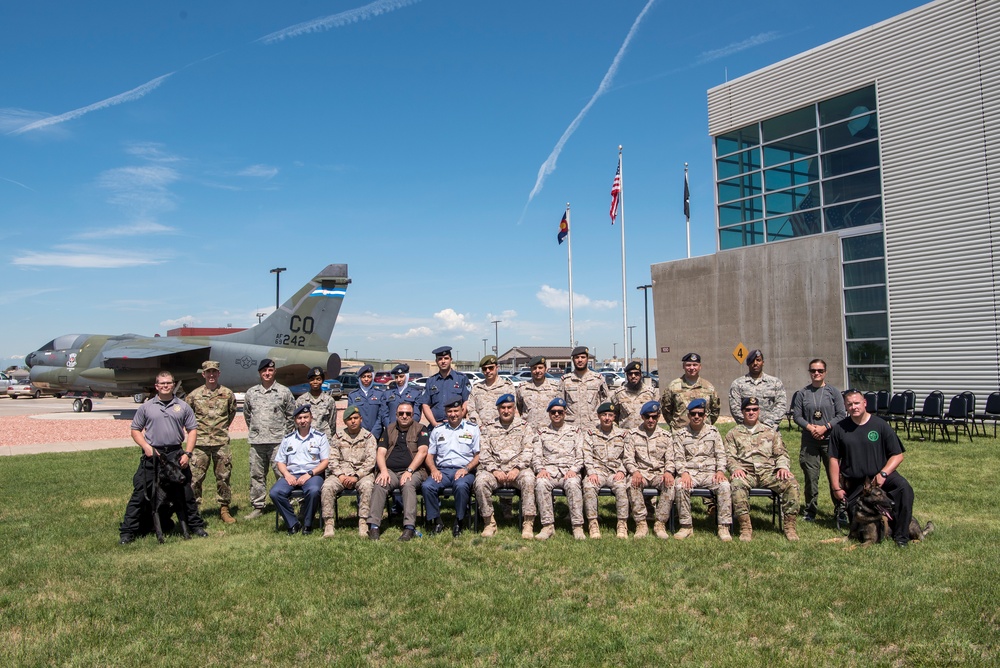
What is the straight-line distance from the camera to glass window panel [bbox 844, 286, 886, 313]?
1880 cm

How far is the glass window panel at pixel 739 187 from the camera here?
73.0ft

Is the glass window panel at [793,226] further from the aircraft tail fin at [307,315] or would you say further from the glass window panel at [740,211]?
the aircraft tail fin at [307,315]

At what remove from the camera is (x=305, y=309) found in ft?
82.3

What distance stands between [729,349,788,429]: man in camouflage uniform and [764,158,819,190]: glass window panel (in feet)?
50.4

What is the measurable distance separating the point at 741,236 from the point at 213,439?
756 inches

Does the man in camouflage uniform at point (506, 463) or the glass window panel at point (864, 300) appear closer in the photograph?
the man in camouflage uniform at point (506, 463)

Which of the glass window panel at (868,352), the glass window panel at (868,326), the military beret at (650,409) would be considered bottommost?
the military beret at (650,409)

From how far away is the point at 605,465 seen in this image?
7242 millimetres

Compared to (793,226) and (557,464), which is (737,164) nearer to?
(793,226)

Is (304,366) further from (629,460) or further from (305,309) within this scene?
(629,460)

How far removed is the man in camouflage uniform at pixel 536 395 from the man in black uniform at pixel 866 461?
121 inches

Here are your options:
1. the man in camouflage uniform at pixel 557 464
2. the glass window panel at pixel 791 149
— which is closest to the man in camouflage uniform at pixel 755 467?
the man in camouflage uniform at pixel 557 464

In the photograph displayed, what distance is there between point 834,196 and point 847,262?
2.10m

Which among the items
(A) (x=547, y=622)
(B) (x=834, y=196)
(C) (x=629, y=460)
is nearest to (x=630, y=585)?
(A) (x=547, y=622)
